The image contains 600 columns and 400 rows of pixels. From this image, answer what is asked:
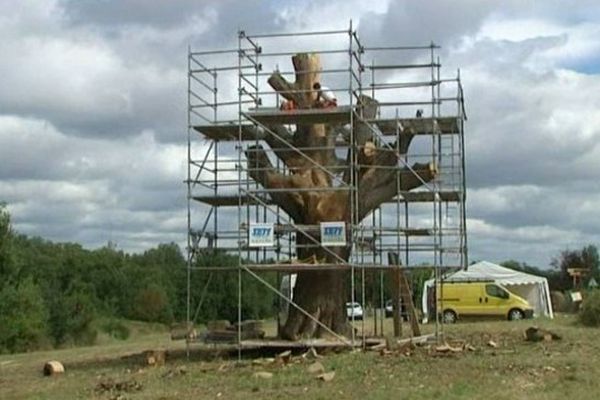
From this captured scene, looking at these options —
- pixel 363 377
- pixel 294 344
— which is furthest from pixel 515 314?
pixel 363 377

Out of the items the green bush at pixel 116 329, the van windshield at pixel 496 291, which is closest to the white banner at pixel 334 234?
the van windshield at pixel 496 291

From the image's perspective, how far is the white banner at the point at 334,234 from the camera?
24.7 m

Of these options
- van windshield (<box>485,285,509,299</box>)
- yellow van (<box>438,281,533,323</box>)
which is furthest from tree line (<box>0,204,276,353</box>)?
van windshield (<box>485,285,509,299</box>)

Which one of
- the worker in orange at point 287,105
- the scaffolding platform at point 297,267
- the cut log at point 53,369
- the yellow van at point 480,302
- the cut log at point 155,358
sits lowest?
the cut log at point 53,369

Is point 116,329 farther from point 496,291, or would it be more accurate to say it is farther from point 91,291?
point 496,291

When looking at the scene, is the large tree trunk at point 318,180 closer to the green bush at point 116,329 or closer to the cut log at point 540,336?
the cut log at point 540,336

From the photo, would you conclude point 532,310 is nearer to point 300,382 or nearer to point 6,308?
point 6,308

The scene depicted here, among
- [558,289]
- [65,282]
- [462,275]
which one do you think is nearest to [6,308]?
[462,275]

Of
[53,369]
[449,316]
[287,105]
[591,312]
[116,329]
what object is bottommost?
[53,369]

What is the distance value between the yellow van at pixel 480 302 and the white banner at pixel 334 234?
76.9 ft

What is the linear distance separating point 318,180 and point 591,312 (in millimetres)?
12774

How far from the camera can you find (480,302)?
47.8 meters

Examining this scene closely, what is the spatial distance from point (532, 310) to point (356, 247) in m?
24.4

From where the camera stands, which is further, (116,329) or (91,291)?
(91,291)
